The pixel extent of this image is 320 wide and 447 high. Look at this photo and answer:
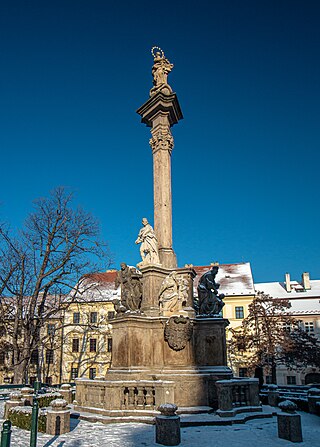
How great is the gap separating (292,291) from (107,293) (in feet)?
65.3

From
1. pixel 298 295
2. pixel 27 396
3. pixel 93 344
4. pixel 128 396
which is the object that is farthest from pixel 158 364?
pixel 298 295

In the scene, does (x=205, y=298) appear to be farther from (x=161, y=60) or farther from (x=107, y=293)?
(x=107, y=293)

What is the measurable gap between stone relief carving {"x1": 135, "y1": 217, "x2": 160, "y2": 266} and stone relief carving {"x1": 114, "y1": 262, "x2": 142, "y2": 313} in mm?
523

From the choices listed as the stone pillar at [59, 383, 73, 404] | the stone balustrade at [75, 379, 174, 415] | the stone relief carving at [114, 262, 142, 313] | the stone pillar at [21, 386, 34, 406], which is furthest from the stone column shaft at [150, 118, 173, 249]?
the stone pillar at [21, 386, 34, 406]

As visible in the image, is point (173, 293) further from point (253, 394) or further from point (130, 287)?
point (253, 394)

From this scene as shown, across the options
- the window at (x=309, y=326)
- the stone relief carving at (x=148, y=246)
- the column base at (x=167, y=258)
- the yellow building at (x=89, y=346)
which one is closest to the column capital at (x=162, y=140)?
the stone relief carving at (x=148, y=246)

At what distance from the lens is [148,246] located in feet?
45.8

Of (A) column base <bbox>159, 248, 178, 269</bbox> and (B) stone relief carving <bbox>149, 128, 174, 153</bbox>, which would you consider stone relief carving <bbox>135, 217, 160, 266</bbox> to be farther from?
(B) stone relief carving <bbox>149, 128, 174, 153</bbox>

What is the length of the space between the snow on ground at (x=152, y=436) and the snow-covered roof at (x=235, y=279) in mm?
29452

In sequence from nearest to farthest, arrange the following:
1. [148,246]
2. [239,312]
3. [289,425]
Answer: [289,425], [148,246], [239,312]

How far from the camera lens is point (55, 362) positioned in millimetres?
42969

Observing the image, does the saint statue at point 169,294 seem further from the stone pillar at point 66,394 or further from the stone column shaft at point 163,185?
the stone pillar at point 66,394

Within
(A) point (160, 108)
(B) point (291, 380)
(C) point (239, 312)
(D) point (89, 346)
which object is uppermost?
(A) point (160, 108)

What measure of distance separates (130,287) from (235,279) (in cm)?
3117
